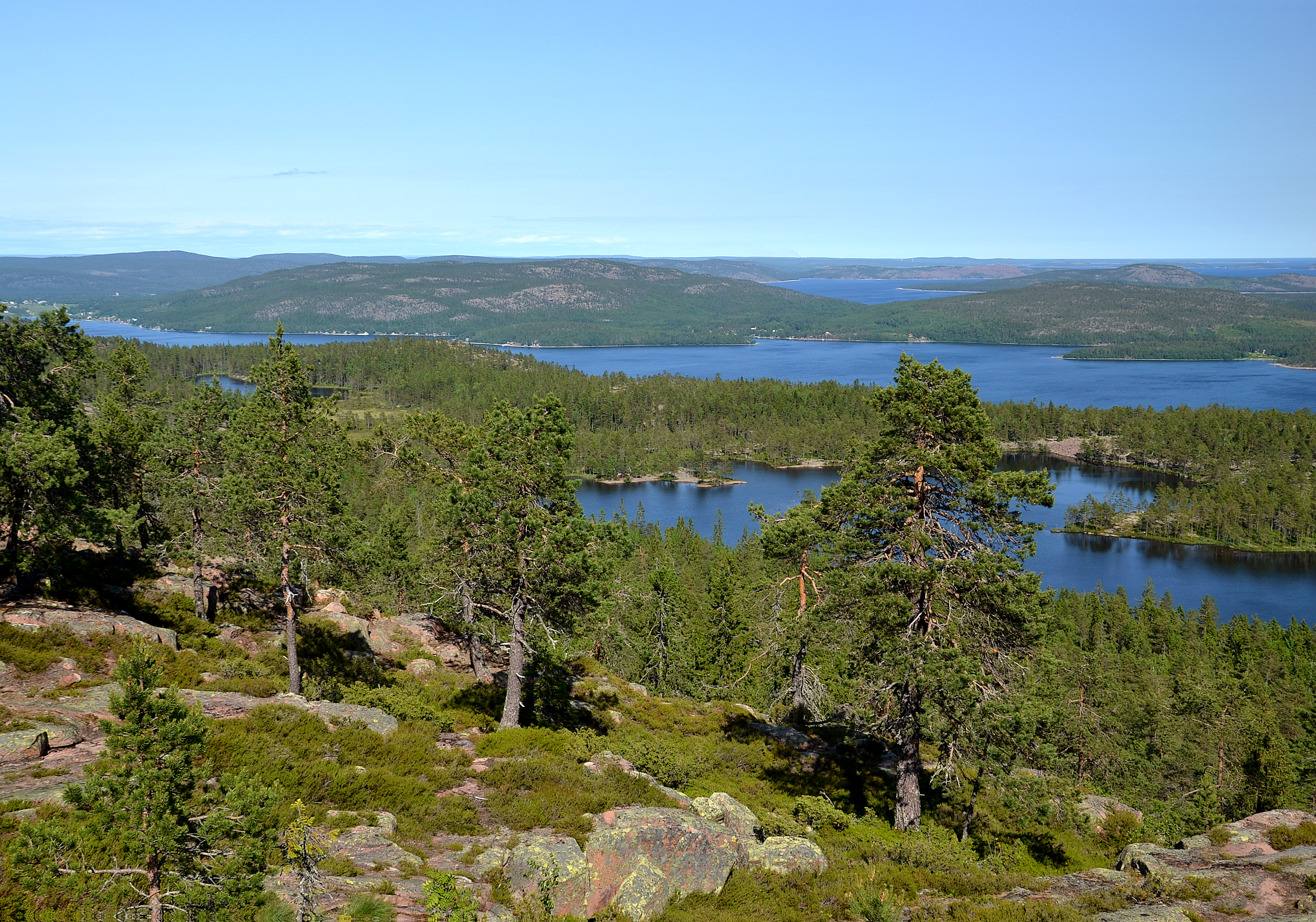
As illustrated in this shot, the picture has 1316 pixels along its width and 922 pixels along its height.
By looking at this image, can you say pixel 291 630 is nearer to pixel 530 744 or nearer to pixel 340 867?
pixel 530 744

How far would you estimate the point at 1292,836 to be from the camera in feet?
61.9

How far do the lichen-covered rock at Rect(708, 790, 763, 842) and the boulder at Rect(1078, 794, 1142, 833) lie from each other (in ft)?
45.7

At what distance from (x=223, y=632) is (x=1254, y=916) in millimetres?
33169

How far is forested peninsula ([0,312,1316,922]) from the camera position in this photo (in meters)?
11.7

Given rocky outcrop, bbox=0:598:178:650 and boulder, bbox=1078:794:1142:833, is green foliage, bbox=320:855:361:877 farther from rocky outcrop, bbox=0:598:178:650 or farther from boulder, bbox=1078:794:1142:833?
boulder, bbox=1078:794:1142:833

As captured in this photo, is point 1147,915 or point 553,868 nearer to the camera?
point 553,868

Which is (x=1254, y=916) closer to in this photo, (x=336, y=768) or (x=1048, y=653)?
(x=1048, y=653)

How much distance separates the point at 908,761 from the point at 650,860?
35.5ft

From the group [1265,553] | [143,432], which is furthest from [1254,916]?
[1265,553]

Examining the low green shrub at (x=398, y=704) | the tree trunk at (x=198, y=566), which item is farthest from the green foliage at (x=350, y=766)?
the tree trunk at (x=198, y=566)

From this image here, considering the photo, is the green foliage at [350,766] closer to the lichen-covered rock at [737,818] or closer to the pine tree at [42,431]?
the lichen-covered rock at [737,818]

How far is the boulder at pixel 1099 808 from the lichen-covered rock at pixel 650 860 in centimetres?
1755

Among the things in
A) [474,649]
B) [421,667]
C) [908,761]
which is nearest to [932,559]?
[908,761]

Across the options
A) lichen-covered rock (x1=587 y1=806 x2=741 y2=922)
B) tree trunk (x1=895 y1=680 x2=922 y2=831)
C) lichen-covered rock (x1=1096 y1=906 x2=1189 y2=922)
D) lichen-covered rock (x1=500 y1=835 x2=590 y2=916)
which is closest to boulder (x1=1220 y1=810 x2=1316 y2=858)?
lichen-covered rock (x1=1096 y1=906 x2=1189 y2=922)
